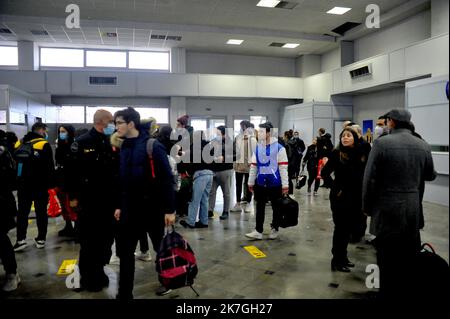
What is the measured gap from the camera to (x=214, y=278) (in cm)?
333

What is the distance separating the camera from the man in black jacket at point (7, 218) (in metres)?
2.95

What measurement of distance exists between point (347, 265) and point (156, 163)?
2.22 meters

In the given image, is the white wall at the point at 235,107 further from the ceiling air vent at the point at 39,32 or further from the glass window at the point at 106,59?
the ceiling air vent at the point at 39,32

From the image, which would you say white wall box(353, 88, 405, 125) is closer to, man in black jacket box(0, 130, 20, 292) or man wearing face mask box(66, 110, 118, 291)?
man wearing face mask box(66, 110, 118, 291)

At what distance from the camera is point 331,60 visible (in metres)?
12.8

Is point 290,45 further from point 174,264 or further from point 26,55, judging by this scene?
point 174,264

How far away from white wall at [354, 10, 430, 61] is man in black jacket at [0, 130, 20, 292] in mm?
9631

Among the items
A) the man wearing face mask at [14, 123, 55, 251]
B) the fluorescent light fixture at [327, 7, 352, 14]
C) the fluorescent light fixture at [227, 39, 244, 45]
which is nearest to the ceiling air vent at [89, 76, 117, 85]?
the fluorescent light fixture at [227, 39, 244, 45]

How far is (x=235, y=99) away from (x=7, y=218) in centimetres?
1114

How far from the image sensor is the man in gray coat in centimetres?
255

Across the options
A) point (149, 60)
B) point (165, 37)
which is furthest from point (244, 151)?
point (149, 60)

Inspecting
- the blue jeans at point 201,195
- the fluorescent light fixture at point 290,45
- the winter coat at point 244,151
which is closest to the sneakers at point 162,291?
the blue jeans at point 201,195

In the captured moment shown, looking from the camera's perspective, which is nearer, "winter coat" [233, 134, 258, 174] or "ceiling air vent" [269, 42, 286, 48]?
"winter coat" [233, 134, 258, 174]

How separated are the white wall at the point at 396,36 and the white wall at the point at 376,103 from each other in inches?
49.0
